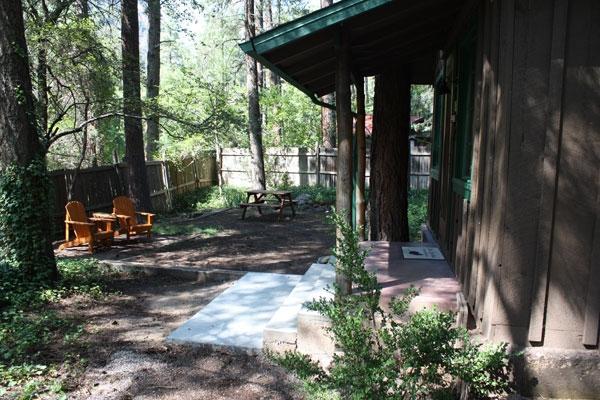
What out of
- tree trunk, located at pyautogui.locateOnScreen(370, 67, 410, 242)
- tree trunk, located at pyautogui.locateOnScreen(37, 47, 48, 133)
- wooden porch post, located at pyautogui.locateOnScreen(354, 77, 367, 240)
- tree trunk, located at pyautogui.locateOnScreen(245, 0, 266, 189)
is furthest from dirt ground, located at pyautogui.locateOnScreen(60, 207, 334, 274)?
tree trunk, located at pyautogui.locateOnScreen(37, 47, 48, 133)

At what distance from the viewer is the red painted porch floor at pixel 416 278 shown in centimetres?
349

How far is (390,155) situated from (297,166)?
11815 mm

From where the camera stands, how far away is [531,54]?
2664 millimetres

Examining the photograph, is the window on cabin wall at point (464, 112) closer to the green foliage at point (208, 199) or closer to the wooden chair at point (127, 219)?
the wooden chair at point (127, 219)

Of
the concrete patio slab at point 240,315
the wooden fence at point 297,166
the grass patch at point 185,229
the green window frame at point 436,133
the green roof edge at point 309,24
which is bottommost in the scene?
the grass patch at point 185,229

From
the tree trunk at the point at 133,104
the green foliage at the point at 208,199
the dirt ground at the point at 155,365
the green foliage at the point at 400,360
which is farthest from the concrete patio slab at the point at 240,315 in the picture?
the green foliage at the point at 208,199

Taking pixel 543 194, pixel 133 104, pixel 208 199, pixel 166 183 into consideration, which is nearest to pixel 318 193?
pixel 208 199

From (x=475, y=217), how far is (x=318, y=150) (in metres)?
Result: 14.7

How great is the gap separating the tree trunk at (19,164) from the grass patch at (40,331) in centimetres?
28

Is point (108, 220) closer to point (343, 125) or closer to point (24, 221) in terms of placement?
point (24, 221)

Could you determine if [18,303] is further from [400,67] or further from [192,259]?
[400,67]

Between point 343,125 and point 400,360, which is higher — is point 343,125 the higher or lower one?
the higher one

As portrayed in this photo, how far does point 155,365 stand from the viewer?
155 inches

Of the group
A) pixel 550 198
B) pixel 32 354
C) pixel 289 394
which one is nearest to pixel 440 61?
pixel 550 198
